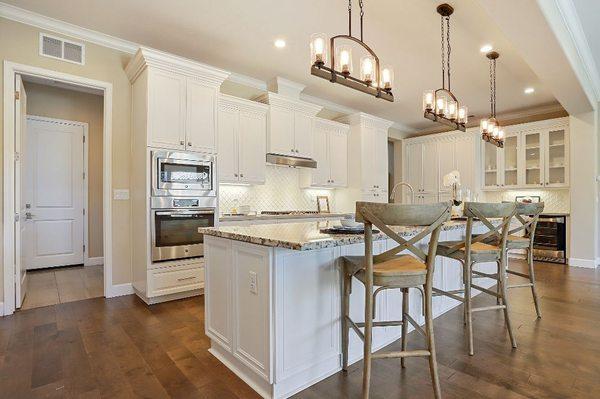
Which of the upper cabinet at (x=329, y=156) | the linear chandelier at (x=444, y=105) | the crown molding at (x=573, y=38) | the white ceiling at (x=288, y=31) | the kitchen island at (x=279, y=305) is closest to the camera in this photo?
the kitchen island at (x=279, y=305)

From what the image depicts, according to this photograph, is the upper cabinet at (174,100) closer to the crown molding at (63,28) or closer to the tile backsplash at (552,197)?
the crown molding at (63,28)

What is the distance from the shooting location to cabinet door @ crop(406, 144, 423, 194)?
296 inches

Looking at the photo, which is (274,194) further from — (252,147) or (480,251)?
(480,251)

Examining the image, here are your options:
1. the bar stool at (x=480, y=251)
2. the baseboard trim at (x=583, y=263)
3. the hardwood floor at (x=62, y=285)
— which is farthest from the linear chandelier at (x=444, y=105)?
the hardwood floor at (x=62, y=285)

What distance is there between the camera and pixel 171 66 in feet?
11.5

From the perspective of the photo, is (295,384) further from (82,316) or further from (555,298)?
(555,298)

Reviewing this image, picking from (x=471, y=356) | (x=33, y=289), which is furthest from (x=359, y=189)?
(x=33, y=289)

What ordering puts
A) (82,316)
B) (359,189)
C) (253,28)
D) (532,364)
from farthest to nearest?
(359,189) → (253,28) → (82,316) → (532,364)

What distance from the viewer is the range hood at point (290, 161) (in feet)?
15.4

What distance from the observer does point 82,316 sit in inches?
118

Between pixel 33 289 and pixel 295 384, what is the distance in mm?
3850

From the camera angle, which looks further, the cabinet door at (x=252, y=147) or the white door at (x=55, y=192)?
the white door at (x=55, y=192)

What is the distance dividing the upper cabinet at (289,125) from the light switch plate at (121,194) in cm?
196

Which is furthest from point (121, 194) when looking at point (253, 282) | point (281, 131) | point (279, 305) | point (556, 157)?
point (556, 157)
